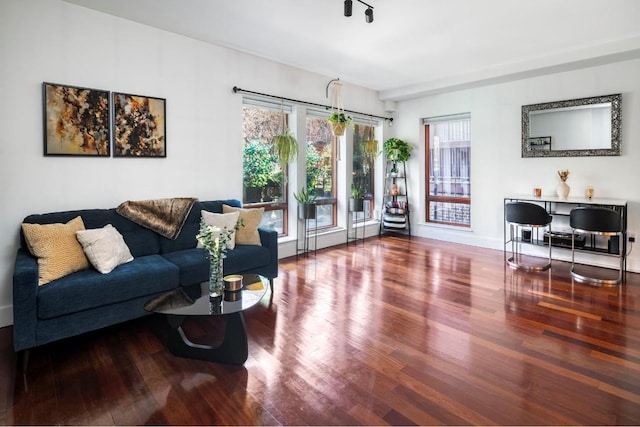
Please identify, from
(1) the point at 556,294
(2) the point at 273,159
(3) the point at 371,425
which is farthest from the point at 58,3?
(1) the point at 556,294

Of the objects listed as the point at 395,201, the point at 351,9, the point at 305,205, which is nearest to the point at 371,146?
the point at 395,201

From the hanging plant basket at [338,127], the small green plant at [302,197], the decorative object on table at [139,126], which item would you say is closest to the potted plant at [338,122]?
the hanging plant basket at [338,127]

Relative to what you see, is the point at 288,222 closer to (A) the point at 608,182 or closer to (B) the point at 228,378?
(B) the point at 228,378

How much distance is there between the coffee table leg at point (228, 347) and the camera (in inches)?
91.6

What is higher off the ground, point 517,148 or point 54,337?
point 517,148

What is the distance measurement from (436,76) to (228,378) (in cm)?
538

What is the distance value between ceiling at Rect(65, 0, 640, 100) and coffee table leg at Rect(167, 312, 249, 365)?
2821mm

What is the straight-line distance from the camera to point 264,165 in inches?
199

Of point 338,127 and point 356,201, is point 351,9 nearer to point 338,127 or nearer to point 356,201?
point 338,127

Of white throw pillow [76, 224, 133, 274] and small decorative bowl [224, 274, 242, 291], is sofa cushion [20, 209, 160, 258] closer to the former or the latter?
white throw pillow [76, 224, 133, 274]

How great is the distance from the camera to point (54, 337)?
242cm

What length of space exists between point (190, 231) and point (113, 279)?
3.70 ft

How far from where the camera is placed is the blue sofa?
2.31 metres

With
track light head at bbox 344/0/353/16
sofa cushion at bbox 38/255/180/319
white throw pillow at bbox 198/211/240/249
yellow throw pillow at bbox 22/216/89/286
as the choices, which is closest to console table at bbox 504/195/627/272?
track light head at bbox 344/0/353/16
